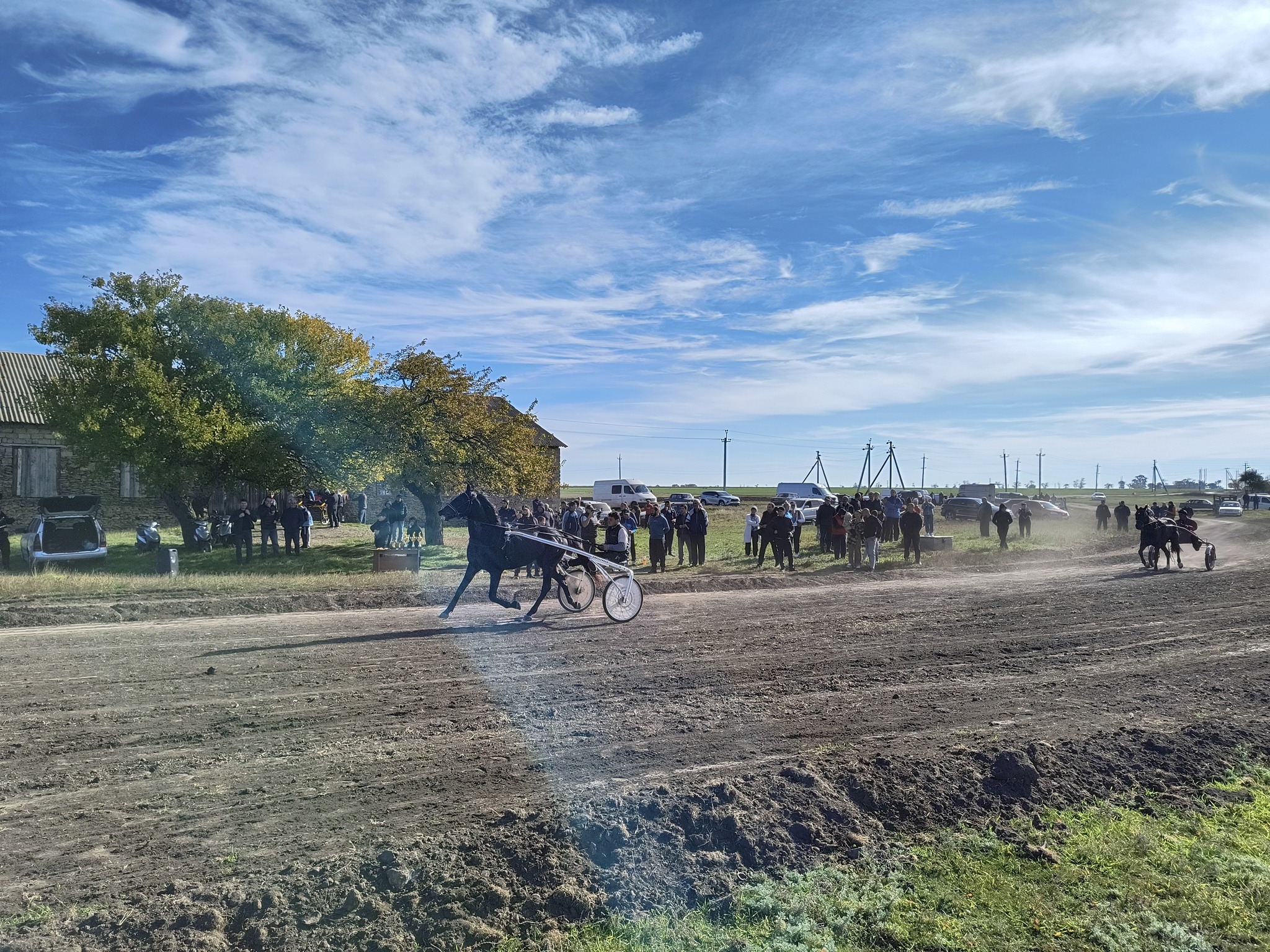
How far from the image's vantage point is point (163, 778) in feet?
20.2

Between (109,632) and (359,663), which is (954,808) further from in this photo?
(109,632)

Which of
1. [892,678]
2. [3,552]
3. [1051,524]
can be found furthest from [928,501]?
[3,552]

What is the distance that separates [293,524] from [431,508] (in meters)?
5.03

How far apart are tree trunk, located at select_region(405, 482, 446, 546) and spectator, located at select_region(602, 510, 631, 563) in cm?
1150

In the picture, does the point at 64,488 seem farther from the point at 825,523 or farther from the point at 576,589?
the point at 576,589

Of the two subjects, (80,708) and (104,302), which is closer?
(80,708)

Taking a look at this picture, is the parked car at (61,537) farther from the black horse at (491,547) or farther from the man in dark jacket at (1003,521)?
the man in dark jacket at (1003,521)

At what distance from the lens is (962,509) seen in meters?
51.9

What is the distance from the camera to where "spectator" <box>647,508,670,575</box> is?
20859 mm

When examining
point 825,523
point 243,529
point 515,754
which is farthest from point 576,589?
point 825,523

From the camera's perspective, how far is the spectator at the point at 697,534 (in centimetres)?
2181

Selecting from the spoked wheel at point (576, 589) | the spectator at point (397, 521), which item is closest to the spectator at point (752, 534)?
the spectator at point (397, 521)

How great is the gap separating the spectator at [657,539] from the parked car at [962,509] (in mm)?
34853

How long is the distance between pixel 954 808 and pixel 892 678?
3762 mm
